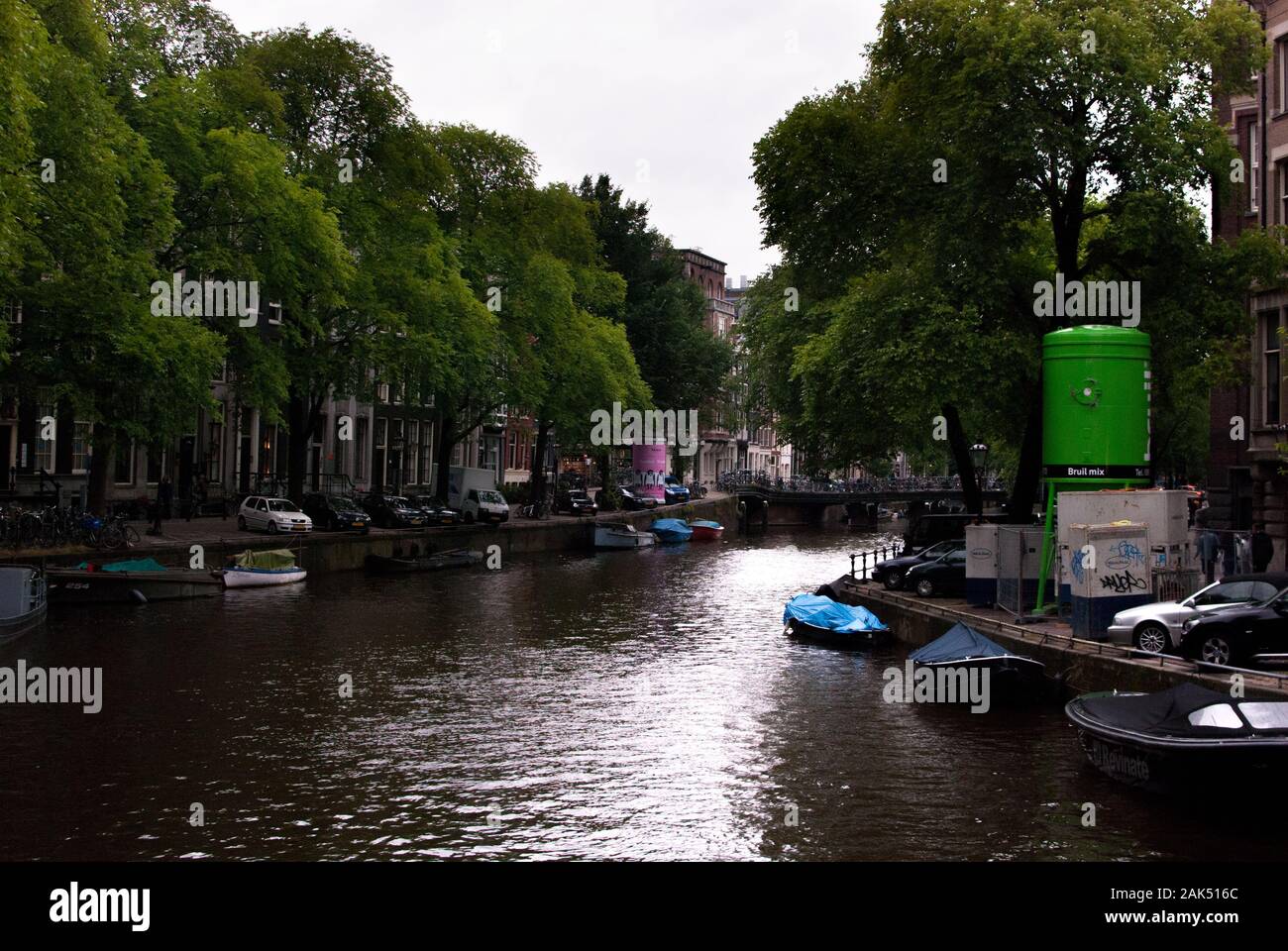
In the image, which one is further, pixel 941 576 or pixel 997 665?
pixel 941 576

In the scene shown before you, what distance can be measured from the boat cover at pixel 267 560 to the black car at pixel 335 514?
27.0 ft

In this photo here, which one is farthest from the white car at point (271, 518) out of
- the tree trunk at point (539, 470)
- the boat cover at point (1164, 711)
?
the boat cover at point (1164, 711)

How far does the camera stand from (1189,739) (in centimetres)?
1697

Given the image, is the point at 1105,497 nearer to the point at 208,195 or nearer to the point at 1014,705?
the point at 1014,705

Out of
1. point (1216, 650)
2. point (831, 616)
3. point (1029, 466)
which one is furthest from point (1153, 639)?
point (1029, 466)

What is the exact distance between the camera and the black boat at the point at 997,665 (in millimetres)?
24219

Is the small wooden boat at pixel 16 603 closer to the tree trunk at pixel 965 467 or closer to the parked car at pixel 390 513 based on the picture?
the parked car at pixel 390 513

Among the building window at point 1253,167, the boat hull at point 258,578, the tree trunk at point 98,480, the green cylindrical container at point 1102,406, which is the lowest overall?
the boat hull at point 258,578

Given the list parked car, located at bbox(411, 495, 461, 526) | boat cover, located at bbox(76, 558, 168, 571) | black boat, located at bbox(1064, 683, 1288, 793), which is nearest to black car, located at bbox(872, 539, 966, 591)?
black boat, located at bbox(1064, 683, 1288, 793)

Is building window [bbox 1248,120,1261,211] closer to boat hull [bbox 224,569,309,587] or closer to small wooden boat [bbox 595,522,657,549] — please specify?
boat hull [bbox 224,569,309,587]

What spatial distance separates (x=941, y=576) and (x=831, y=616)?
468 centimetres

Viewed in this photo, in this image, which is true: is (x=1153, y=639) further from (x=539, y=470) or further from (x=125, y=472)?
(x=539, y=470)
